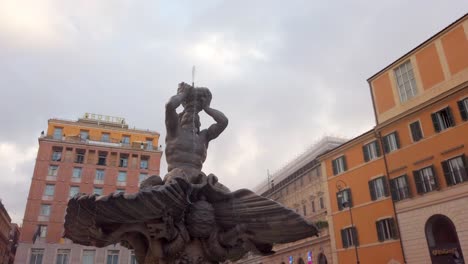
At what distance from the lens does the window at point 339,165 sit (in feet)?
118

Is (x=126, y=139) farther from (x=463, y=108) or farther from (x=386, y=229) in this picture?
(x=463, y=108)

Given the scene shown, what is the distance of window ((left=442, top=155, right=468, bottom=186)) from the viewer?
25067 millimetres

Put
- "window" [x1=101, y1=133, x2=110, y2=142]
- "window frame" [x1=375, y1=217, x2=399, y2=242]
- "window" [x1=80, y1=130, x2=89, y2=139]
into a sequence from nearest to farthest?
"window frame" [x1=375, y1=217, x2=399, y2=242] < "window" [x1=80, y1=130, x2=89, y2=139] < "window" [x1=101, y1=133, x2=110, y2=142]

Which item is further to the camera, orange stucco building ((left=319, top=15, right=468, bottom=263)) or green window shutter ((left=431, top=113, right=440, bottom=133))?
green window shutter ((left=431, top=113, right=440, bottom=133))

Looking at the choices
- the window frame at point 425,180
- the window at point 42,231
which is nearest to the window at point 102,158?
the window at point 42,231

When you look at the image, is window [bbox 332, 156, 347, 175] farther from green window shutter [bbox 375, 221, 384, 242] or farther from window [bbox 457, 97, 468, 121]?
window [bbox 457, 97, 468, 121]

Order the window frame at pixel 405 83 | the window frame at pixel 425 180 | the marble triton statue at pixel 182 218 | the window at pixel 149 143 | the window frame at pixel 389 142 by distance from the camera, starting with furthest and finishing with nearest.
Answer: the window at pixel 149 143, the window frame at pixel 405 83, the window frame at pixel 389 142, the window frame at pixel 425 180, the marble triton statue at pixel 182 218

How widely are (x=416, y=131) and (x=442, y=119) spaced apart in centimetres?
215

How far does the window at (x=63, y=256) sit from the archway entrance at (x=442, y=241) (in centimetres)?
4112

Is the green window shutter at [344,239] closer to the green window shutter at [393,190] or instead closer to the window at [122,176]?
the green window shutter at [393,190]

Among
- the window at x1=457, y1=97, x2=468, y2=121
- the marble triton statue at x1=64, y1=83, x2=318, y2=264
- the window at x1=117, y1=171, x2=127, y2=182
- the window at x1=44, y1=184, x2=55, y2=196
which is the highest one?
the window at x1=117, y1=171, x2=127, y2=182

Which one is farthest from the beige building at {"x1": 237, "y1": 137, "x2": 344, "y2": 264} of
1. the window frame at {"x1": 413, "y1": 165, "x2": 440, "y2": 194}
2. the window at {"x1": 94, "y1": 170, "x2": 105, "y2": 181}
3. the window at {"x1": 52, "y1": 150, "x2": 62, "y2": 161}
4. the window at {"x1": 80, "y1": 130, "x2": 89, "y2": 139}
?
the window at {"x1": 52, "y1": 150, "x2": 62, "y2": 161}

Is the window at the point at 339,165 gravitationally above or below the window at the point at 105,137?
below

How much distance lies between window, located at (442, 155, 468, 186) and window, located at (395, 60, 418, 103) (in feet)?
22.8
